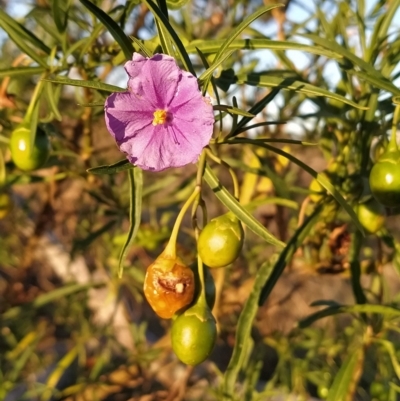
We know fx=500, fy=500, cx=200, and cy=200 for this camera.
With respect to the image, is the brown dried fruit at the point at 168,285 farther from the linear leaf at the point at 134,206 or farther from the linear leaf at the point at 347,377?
the linear leaf at the point at 347,377

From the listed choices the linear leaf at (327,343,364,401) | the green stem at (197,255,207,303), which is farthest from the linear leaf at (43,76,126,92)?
the linear leaf at (327,343,364,401)

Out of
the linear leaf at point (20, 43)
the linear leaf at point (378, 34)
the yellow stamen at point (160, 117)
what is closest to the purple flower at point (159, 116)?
the yellow stamen at point (160, 117)

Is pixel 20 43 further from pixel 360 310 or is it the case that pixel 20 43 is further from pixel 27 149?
pixel 360 310

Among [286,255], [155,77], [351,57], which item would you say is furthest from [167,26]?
[286,255]

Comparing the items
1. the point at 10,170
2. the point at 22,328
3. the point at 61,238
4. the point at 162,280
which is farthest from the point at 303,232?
the point at 61,238

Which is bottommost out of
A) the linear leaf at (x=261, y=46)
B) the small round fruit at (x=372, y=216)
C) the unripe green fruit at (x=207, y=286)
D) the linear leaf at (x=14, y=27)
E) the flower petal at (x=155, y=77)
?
the unripe green fruit at (x=207, y=286)
